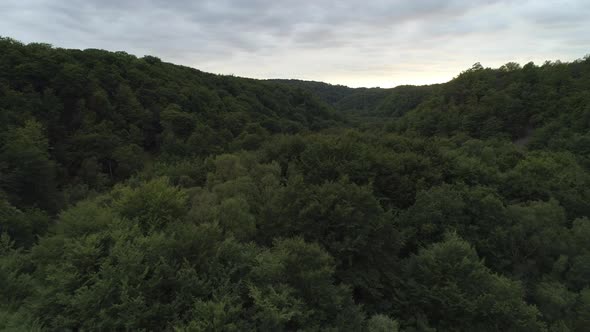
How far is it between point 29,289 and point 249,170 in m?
20.1

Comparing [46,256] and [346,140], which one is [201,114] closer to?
[346,140]

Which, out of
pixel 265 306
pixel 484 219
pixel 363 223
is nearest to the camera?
pixel 265 306

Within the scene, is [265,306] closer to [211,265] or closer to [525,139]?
[211,265]

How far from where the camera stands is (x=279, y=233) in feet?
67.2

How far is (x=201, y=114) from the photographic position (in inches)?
3184

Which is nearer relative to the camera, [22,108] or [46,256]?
[46,256]

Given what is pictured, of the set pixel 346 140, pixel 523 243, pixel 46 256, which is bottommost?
pixel 523 243

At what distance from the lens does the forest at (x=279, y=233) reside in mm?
13883

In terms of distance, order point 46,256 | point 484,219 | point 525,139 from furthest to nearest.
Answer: point 525,139, point 484,219, point 46,256

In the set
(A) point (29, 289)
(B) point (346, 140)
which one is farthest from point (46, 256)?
(B) point (346, 140)

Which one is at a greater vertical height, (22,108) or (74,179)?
(22,108)

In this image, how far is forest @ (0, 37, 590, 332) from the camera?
1388cm

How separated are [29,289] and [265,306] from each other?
11453 millimetres

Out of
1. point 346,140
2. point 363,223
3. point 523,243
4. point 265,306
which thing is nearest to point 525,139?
point 523,243
